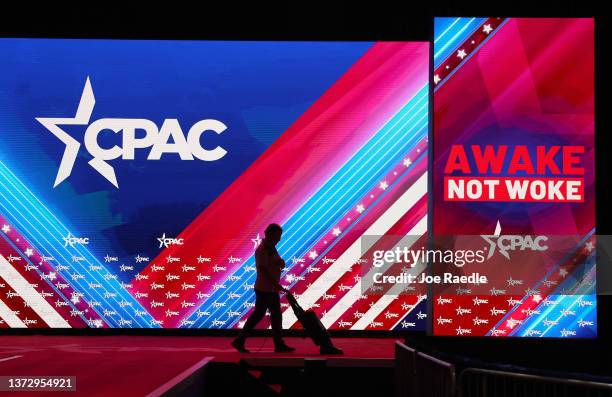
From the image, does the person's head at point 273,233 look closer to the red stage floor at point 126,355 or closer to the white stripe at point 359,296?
the red stage floor at point 126,355

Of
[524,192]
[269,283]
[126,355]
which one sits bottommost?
[126,355]

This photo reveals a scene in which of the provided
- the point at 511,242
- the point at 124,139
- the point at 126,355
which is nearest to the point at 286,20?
the point at 124,139

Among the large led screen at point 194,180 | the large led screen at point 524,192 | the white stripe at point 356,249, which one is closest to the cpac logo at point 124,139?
the large led screen at point 194,180

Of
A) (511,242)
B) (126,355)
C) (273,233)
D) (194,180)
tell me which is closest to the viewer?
(273,233)

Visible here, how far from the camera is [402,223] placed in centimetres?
1034

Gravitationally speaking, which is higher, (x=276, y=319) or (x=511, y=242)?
(x=511, y=242)

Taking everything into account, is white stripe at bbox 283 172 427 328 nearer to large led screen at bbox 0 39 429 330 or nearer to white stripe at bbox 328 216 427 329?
large led screen at bbox 0 39 429 330

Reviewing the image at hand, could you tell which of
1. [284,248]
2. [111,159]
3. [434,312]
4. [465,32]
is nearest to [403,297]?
[434,312]

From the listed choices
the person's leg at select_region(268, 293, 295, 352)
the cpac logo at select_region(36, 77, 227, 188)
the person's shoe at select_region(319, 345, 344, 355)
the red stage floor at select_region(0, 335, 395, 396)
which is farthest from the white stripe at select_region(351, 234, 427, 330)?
the cpac logo at select_region(36, 77, 227, 188)

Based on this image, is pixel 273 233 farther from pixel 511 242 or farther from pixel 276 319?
pixel 511 242

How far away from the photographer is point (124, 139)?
34.3 feet

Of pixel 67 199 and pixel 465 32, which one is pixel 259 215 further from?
pixel 465 32

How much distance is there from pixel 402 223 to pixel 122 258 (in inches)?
152

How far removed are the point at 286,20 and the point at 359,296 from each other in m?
3.96
